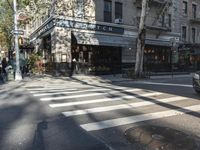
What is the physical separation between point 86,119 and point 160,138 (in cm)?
235

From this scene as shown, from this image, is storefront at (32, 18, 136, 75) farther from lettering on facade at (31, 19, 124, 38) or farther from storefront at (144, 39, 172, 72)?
storefront at (144, 39, 172, 72)

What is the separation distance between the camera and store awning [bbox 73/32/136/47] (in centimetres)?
2520

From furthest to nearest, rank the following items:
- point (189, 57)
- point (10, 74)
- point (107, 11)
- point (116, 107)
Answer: point (189, 57) < point (107, 11) < point (10, 74) < point (116, 107)

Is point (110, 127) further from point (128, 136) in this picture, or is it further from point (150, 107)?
point (150, 107)

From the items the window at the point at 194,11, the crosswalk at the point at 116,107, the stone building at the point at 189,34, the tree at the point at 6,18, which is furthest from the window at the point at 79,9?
the window at the point at 194,11

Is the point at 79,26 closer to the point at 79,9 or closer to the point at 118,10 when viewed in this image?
the point at 79,9

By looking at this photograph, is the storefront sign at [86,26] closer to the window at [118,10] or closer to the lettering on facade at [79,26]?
the lettering on facade at [79,26]

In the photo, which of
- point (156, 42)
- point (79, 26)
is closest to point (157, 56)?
point (156, 42)

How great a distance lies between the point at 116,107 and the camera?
9375 millimetres

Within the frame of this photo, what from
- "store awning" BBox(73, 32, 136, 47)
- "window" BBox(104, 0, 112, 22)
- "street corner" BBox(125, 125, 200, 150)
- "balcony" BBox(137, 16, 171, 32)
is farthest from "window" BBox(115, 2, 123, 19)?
"street corner" BBox(125, 125, 200, 150)

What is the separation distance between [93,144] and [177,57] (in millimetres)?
31167

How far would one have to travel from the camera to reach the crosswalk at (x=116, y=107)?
25.0 ft

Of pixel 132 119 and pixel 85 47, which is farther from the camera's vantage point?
pixel 85 47

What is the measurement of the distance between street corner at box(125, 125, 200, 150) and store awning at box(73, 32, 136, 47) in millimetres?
18703
